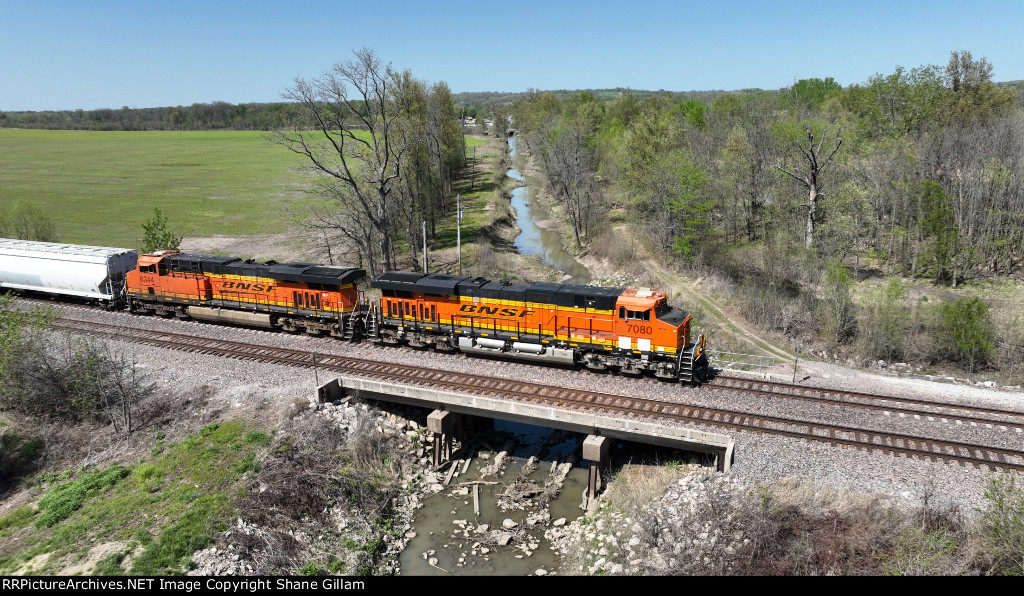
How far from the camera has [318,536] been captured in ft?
52.3

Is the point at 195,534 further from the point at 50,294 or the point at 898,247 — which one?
the point at 898,247

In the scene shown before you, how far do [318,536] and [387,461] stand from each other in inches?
166

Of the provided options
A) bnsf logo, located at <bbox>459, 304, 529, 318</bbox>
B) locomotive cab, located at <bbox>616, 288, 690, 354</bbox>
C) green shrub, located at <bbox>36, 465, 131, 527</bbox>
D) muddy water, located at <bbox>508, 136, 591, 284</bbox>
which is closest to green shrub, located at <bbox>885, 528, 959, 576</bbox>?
locomotive cab, located at <bbox>616, 288, 690, 354</bbox>

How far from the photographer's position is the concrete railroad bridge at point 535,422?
17.1 m

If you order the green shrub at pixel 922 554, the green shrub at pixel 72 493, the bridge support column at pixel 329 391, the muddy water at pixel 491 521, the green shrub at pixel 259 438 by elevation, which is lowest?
the muddy water at pixel 491 521

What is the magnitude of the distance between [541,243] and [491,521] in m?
42.7

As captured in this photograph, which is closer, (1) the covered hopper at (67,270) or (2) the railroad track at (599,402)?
(2) the railroad track at (599,402)

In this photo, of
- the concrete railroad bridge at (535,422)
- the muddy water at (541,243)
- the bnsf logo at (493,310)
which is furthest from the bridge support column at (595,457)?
the muddy water at (541,243)

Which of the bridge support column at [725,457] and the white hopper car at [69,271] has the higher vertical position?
the white hopper car at [69,271]

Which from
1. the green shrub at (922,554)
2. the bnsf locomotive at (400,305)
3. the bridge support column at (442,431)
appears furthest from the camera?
the bnsf locomotive at (400,305)

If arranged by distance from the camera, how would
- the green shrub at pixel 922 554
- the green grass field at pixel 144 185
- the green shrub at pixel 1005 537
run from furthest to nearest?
1. the green grass field at pixel 144 185
2. the green shrub at pixel 922 554
3. the green shrub at pixel 1005 537

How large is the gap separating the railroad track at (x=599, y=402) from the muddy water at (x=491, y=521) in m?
2.71

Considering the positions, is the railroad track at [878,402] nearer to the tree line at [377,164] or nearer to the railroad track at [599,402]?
the railroad track at [599,402]
